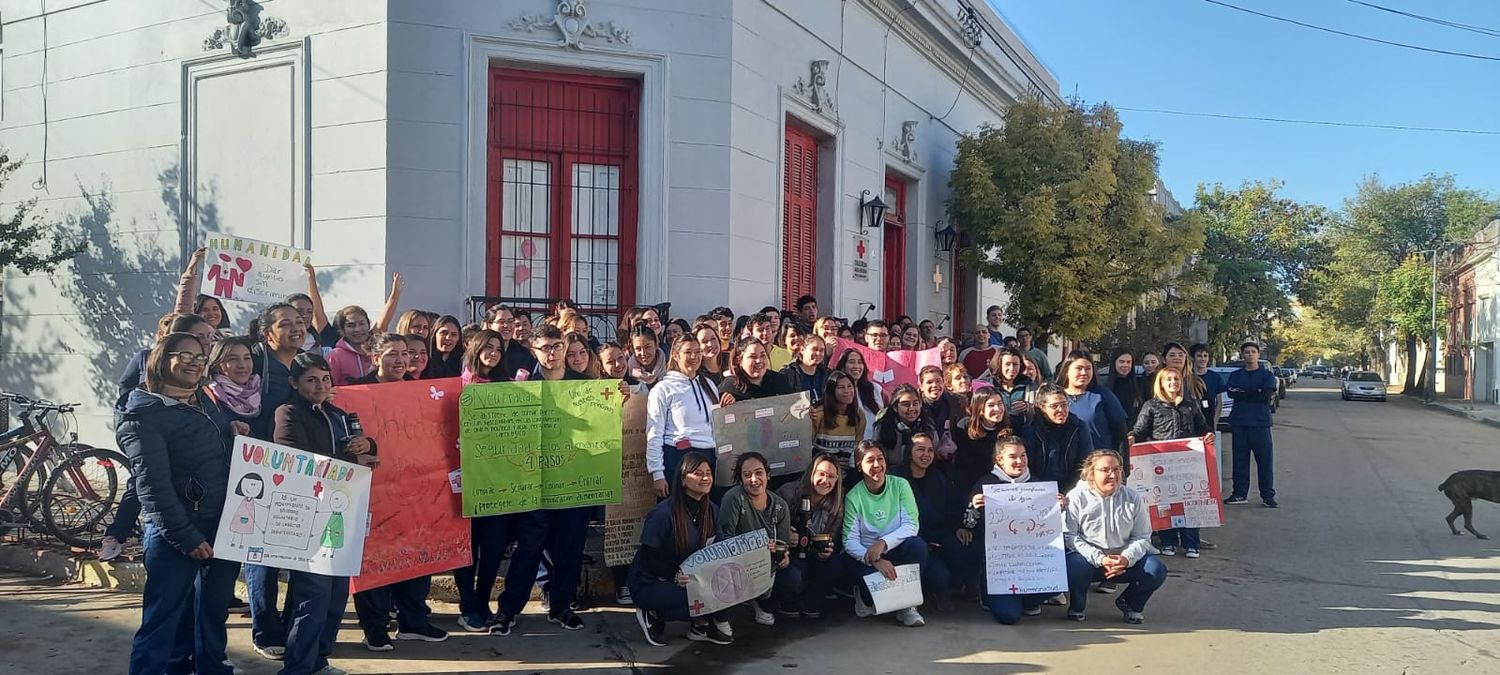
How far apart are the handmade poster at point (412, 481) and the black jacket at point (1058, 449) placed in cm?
390

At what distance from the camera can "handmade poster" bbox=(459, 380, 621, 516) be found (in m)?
6.11

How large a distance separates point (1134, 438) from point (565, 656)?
524 centimetres

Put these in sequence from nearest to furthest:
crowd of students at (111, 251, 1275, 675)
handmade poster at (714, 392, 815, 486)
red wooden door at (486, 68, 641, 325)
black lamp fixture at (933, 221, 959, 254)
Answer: crowd of students at (111, 251, 1275, 675)
handmade poster at (714, 392, 815, 486)
red wooden door at (486, 68, 641, 325)
black lamp fixture at (933, 221, 959, 254)

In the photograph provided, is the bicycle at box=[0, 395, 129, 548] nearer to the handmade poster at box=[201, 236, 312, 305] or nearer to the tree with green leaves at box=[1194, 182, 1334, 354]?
the handmade poster at box=[201, 236, 312, 305]

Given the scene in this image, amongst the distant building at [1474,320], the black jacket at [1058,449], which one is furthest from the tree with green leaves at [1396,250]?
the black jacket at [1058,449]

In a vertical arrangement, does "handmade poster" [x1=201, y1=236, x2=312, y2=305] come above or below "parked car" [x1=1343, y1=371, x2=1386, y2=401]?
above

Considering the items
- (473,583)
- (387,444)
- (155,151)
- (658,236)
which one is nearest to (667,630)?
(473,583)

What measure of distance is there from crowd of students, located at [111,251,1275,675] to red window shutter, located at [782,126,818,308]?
5.09 m

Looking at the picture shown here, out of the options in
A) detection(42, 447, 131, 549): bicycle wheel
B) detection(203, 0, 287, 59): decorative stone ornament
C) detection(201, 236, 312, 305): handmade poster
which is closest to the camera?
detection(201, 236, 312, 305): handmade poster

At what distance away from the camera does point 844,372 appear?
7.40 m

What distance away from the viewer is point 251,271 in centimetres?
797

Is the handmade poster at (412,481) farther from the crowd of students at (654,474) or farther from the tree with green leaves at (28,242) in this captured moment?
the tree with green leaves at (28,242)

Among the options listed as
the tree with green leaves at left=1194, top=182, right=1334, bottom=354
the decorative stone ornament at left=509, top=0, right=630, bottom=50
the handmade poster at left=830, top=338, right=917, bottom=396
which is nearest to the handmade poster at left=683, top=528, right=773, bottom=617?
the handmade poster at left=830, top=338, right=917, bottom=396

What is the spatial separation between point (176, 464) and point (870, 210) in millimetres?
11167
